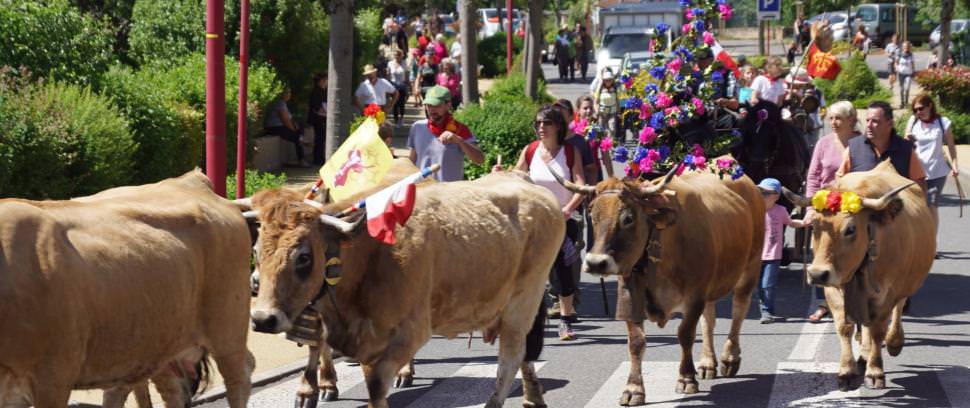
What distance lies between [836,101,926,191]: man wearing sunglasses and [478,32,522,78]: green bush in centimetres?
3685

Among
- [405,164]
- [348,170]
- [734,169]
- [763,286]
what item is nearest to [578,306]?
[763,286]

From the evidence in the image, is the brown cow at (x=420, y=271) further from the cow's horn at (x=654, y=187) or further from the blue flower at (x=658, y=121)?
the blue flower at (x=658, y=121)

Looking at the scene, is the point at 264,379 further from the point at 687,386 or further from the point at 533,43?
the point at 533,43

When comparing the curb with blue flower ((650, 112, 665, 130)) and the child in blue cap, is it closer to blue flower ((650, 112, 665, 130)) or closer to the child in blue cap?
blue flower ((650, 112, 665, 130))

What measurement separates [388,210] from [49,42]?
417 inches

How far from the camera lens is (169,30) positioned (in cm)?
2366

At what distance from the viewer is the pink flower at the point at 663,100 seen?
11.8 m

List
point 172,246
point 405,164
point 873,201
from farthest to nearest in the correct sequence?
1. point 405,164
2. point 873,201
3. point 172,246

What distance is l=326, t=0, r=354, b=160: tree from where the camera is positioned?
18.0 meters

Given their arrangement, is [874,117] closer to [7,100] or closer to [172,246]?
[172,246]

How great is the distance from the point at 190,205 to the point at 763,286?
22.2ft

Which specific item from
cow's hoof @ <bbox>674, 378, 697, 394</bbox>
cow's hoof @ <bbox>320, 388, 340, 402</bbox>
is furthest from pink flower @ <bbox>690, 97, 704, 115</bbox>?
cow's hoof @ <bbox>320, 388, 340, 402</bbox>

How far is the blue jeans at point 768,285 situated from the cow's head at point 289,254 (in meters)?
6.14

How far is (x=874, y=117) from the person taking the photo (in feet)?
36.5
